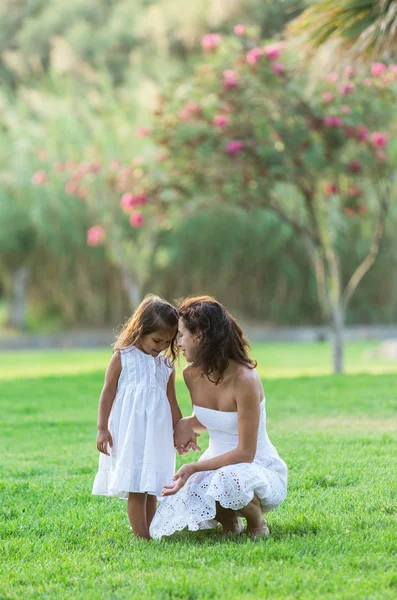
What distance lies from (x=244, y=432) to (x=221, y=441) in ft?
0.61

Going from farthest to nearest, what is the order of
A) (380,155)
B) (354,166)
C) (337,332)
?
(337,332), (380,155), (354,166)

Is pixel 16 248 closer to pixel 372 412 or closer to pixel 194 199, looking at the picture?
pixel 194 199

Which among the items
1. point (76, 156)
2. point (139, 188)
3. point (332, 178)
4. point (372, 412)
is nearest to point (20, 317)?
point (76, 156)

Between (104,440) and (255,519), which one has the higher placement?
(104,440)

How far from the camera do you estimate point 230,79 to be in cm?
1018

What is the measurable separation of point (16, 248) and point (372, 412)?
39.2ft

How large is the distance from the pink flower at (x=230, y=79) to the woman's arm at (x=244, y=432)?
22.8ft

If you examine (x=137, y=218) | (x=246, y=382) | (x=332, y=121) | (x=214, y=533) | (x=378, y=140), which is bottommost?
(x=214, y=533)

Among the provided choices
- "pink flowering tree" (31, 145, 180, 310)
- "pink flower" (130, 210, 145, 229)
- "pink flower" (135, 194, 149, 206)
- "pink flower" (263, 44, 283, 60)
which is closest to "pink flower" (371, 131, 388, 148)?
"pink flower" (263, 44, 283, 60)

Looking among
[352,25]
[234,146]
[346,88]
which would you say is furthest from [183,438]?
[346,88]

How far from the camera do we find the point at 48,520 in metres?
4.10

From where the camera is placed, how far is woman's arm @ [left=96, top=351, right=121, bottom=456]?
12.7ft

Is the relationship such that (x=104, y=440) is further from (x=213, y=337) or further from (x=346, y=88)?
(x=346, y=88)

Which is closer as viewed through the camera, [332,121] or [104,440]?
[104,440]
